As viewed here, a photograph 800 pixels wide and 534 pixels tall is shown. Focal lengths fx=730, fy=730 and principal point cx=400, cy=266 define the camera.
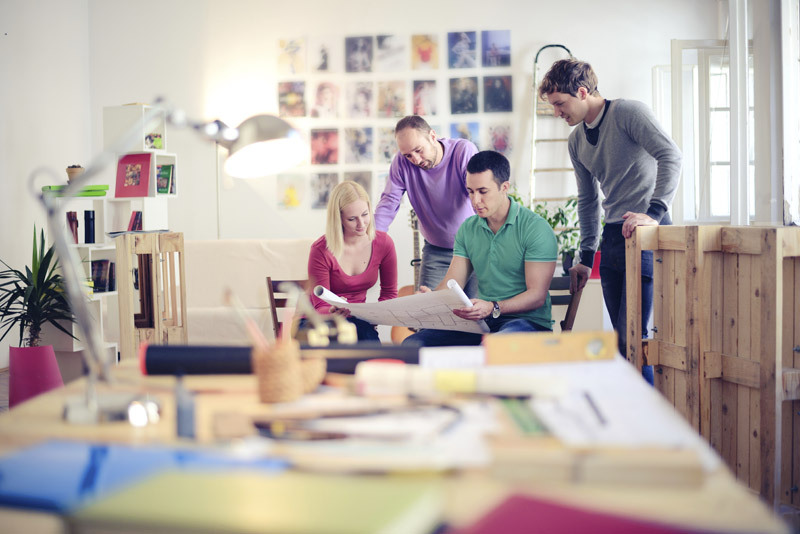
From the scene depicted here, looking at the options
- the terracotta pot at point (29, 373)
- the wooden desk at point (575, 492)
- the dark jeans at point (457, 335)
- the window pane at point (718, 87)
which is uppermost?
the window pane at point (718, 87)

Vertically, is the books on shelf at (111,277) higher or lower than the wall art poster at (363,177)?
lower

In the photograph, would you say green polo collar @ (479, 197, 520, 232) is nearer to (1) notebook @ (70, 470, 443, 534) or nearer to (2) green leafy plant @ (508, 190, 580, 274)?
(1) notebook @ (70, 470, 443, 534)

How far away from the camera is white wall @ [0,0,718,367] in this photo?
5.36 m

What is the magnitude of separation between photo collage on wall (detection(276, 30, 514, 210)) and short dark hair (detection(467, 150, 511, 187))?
2992mm

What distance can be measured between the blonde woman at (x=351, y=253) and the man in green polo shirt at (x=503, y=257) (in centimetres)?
44

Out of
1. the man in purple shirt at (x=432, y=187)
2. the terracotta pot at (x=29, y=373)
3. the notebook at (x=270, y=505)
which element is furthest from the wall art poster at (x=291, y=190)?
the notebook at (x=270, y=505)

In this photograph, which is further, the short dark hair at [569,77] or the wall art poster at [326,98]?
the wall art poster at [326,98]

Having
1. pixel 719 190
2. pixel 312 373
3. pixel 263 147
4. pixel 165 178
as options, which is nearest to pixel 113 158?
pixel 263 147

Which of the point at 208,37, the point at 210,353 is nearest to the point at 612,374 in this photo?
the point at 210,353

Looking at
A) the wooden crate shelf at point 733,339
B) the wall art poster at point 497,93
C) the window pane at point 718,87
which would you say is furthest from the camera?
the wall art poster at point 497,93

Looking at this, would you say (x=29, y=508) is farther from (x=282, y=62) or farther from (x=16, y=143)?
(x=282, y=62)

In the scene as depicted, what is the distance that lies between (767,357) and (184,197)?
183 inches

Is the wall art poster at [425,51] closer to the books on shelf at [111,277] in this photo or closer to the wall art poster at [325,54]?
the wall art poster at [325,54]

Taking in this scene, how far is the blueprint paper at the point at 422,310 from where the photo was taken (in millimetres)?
2248
